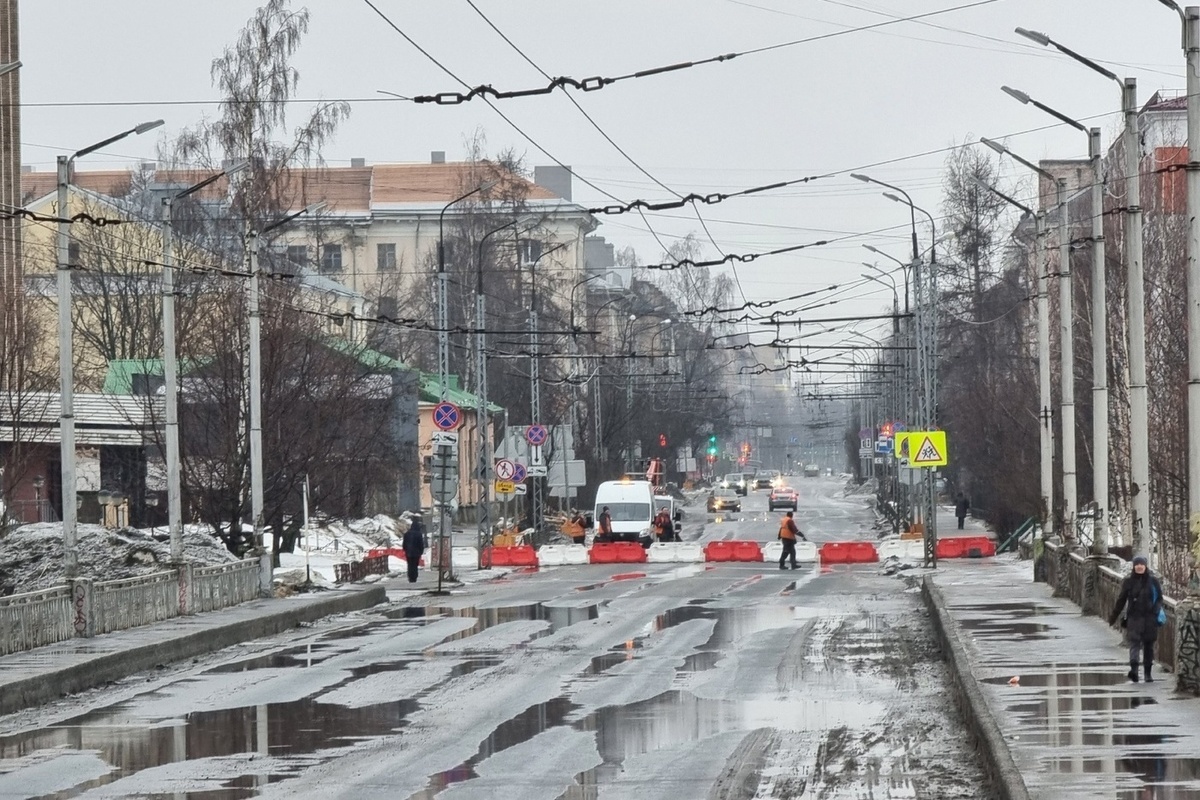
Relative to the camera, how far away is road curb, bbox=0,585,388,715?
17.9 metres

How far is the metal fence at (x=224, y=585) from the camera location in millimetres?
28219

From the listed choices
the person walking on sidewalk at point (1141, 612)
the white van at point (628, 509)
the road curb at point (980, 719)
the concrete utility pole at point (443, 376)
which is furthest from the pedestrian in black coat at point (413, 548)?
the person walking on sidewalk at point (1141, 612)

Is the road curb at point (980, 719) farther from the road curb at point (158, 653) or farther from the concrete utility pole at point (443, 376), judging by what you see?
the concrete utility pole at point (443, 376)

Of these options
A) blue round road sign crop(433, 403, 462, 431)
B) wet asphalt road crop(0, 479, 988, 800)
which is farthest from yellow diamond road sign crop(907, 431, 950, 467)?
wet asphalt road crop(0, 479, 988, 800)

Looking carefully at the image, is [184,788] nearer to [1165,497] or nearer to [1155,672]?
[1155,672]

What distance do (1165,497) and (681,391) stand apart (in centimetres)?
5868

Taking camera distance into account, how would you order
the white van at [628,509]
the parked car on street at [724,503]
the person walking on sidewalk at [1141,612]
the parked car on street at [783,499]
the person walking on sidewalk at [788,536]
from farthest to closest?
1. the parked car on street at [724,503]
2. the parked car on street at [783,499]
3. the white van at [628,509]
4. the person walking on sidewalk at [788,536]
5. the person walking on sidewalk at [1141,612]

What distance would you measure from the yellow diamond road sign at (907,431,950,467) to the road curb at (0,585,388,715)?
13737 mm

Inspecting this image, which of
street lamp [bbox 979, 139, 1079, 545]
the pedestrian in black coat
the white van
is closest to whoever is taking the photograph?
street lamp [bbox 979, 139, 1079, 545]

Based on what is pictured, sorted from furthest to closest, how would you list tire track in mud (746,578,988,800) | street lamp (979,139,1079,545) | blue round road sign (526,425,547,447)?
blue round road sign (526,425,547,447) → street lamp (979,139,1079,545) → tire track in mud (746,578,988,800)

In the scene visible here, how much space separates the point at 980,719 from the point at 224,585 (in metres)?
18.3

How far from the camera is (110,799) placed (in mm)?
11766

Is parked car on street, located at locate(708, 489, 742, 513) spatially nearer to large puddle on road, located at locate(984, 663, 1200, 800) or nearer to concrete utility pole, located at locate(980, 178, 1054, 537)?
concrete utility pole, located at locate(980, 178, 1054, 537)

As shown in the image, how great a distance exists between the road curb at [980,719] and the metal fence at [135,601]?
11.0m
